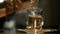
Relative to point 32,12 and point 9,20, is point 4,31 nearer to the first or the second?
point 9,20

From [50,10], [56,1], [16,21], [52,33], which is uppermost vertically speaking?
[56,1]

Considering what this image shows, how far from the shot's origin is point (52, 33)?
5.57ft

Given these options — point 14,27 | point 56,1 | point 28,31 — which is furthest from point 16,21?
point 56,1

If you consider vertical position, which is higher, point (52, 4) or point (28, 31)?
point (52, 4)

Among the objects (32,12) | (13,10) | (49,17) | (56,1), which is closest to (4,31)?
(13,10)

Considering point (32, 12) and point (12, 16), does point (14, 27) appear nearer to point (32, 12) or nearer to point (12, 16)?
point (12, 16)

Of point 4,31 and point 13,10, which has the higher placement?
point 13,10

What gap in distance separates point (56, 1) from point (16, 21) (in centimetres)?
53

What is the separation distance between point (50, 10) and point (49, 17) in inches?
3.3

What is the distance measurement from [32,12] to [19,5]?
0.59 ft

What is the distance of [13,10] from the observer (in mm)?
1730

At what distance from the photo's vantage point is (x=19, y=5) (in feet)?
5.71

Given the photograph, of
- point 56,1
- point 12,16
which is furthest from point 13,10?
point 56,1

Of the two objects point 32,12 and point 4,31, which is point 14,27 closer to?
point 4,31
